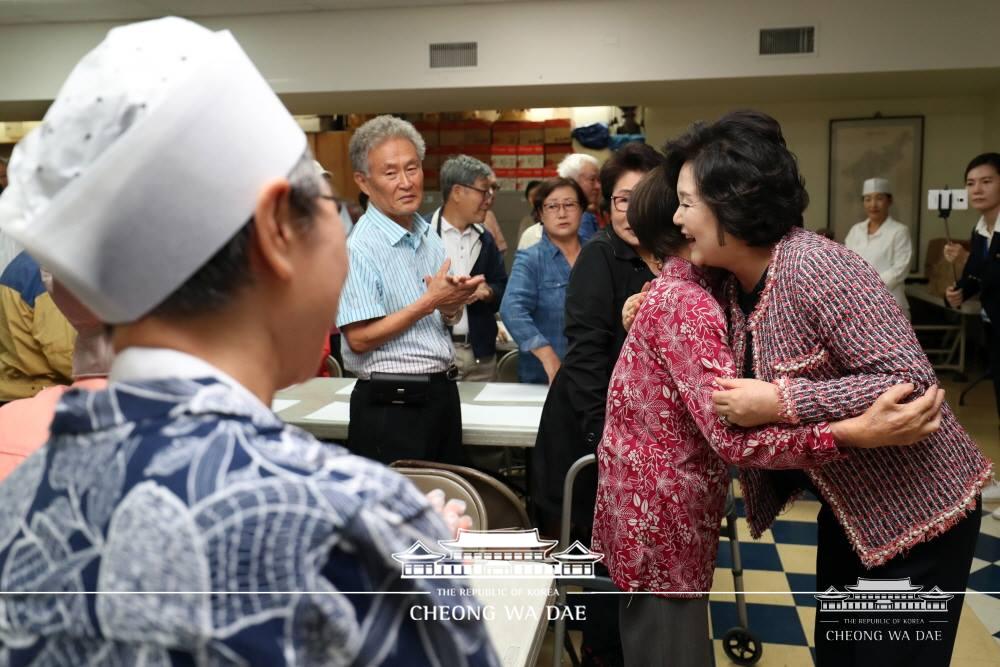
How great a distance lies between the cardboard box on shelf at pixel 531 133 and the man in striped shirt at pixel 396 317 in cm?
585

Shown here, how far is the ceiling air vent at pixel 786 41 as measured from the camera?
21.0 ft

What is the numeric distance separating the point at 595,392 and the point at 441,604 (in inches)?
62.2

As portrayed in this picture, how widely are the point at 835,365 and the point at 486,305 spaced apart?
2.32 meters

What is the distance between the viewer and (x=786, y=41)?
21.1ft

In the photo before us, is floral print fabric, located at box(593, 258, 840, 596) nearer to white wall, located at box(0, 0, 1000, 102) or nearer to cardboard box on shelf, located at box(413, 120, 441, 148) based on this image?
white wall, located at box(0, 0, 1000, 102)

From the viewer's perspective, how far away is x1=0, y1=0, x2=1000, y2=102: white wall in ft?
20.5

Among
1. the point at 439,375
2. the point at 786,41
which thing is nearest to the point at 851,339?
the point at 439,375

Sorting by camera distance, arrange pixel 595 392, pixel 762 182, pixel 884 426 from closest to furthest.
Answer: pixel 884 426 < pixel 762 182 < pixel 595 392

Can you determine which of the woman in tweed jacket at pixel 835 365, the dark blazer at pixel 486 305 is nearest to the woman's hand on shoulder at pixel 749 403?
the woman in tweed jacket at pixel 835 365

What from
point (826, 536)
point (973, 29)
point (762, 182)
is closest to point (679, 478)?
point (826, 536)

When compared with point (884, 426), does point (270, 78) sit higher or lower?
higher

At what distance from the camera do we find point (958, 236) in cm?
788

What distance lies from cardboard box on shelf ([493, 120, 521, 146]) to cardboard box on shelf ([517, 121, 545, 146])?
4 centimetres

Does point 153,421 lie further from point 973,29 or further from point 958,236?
point 958,236
